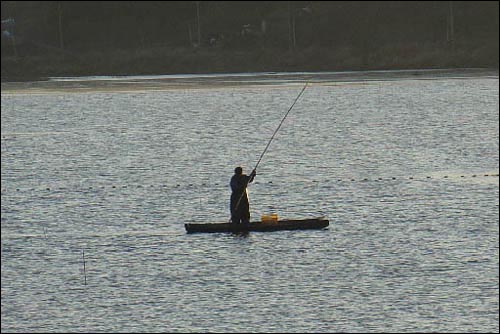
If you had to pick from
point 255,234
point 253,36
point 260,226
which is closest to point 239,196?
point 260,226

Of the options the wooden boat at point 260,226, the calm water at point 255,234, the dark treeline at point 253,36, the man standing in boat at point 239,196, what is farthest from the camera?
the dark treeline at point 253,36

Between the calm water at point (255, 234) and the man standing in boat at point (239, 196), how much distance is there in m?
0.54

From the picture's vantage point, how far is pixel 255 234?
1379 inches

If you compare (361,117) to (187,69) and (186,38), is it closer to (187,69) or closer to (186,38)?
(187,69)

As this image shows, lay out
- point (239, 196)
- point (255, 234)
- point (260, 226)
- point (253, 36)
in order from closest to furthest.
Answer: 1. point (239, 196)
2. point (260, 226)
3. point (255, 234)
4. point (253, 36)

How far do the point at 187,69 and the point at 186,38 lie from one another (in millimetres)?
7683

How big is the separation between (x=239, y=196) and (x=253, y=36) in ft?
244

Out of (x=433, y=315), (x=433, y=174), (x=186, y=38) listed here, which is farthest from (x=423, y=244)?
(x=186, y=38)

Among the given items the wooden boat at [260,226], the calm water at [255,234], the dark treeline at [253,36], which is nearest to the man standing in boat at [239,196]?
the wooden boat at [260,226]

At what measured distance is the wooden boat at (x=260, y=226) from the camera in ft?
113

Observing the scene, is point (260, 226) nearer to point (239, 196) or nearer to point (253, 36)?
point (239, 196)

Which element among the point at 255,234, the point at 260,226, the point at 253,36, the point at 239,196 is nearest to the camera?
the point at 239,196

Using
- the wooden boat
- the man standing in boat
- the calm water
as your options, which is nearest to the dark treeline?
the calm water

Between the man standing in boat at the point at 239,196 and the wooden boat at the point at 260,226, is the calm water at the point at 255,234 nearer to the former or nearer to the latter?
the wooden boat at the point at 260,226
